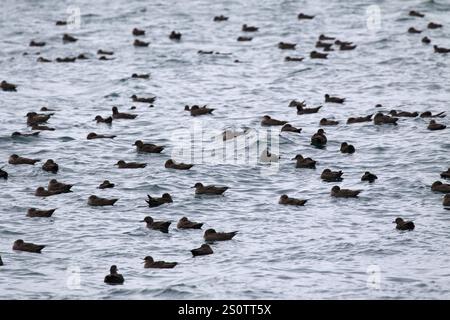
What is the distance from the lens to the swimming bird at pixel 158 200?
32094 millimetres

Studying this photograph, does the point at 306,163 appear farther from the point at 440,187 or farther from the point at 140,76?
the point at 140,76

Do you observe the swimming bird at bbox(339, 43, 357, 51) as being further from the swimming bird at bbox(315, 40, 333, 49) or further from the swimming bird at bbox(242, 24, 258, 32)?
the swimming bird at bbox(242, 24, 258, 32)

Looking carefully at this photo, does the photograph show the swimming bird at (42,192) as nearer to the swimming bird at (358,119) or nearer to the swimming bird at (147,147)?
the swimming bird at (147,147)

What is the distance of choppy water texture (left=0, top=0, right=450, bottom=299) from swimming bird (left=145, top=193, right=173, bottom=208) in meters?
0.31

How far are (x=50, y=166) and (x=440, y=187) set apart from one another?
1202 cm

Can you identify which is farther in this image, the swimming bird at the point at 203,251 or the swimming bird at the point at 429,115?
the swimming bird at the point at 429,115

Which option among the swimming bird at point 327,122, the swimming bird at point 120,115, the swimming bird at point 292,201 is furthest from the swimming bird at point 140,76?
the swimming bird at point 292,201

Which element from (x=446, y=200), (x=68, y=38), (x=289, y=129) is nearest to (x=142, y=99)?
(x=289, y=129)

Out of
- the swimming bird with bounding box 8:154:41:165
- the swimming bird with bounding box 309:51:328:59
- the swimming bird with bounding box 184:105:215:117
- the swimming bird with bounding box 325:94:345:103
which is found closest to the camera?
the swimming bird with bounding box 8:154:41:165

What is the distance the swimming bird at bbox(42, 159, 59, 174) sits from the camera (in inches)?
1403

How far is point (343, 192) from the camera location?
32.7 metres

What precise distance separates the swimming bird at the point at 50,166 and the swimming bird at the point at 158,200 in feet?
15.6

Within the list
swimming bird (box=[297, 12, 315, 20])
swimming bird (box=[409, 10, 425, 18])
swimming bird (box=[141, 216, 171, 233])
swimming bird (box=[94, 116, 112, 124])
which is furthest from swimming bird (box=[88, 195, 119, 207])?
swimming bird (box=[409, 10, 425, 18])
